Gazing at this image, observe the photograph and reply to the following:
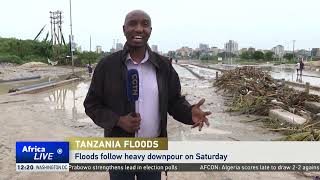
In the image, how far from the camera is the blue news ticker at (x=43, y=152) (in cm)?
295

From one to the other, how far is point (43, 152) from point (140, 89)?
3.16 feet

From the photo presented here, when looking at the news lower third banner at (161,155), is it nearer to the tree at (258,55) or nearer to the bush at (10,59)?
the bush at (10,59)

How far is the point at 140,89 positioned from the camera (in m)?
2.60

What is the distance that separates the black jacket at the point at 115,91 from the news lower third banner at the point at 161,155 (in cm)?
16

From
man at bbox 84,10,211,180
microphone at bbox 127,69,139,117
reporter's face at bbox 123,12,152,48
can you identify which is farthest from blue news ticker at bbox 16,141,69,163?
reporter's face at bbox 123,12,152,48

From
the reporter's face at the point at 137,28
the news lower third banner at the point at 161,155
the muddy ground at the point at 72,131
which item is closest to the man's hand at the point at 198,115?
the news lower third banner at the point at 161,155

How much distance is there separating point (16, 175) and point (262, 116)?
26.7 ft

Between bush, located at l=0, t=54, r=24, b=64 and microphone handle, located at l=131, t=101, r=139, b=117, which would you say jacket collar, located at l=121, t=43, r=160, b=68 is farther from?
bush, located at l=0, t=54, r=24, b=64

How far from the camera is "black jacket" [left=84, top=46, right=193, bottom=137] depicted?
2572mm

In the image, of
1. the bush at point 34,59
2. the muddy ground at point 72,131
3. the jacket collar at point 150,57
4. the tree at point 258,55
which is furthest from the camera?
the tree at point 258,55

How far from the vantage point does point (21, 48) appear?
68.6 m

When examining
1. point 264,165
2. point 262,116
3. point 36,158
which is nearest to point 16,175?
point 36,158

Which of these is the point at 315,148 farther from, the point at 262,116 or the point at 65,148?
the point at 262,116

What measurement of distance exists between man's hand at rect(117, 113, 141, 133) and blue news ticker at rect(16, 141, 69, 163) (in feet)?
1.92
